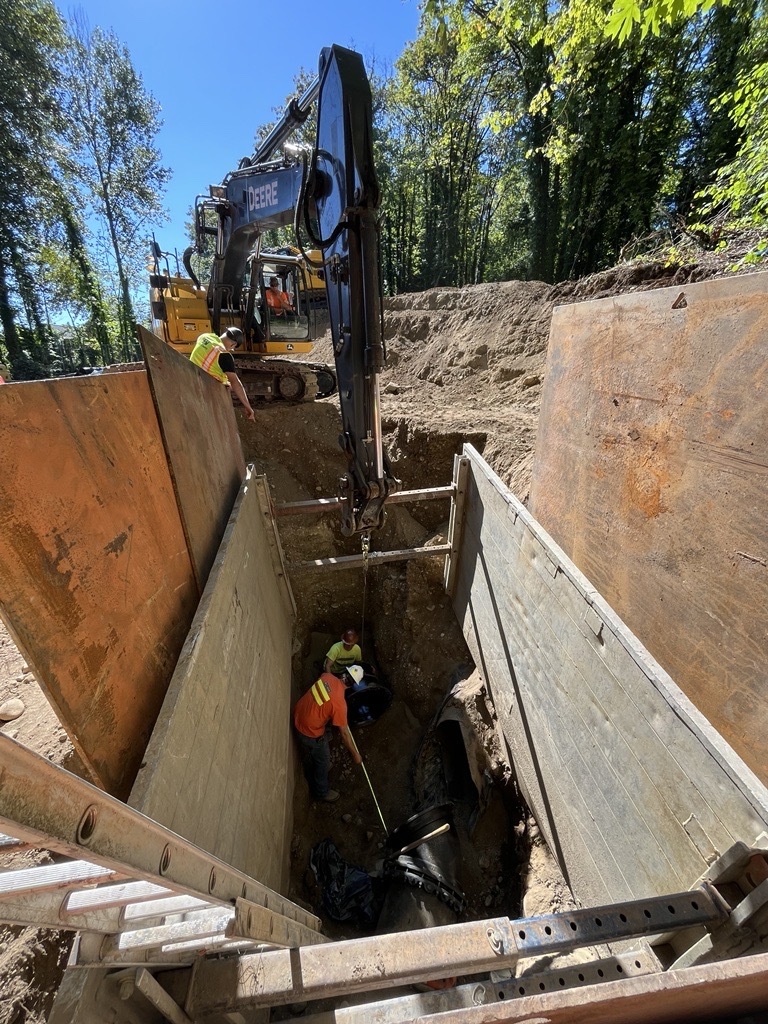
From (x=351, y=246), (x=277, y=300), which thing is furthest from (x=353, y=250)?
(x=277, y=300)

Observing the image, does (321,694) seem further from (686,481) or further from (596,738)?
(686,481)

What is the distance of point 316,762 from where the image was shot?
15.7 feet

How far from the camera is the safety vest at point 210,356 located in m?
4.54

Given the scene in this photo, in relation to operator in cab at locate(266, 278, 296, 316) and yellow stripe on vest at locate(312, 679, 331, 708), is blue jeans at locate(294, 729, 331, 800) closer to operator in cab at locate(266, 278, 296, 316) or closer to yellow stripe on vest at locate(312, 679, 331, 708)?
yellow stripe on vest at locate(312, 679, 331, 708)

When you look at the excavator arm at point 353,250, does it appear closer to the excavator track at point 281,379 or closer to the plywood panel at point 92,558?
the plywood panel at point 92,558

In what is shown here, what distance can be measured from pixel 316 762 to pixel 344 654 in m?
1.35

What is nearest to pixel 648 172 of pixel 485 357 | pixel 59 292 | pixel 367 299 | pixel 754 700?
pixel 485 357

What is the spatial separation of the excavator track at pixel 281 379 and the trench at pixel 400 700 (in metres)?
0.48

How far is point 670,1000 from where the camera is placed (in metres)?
1.17

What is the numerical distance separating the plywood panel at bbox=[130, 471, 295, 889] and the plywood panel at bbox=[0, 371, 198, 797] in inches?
6.9

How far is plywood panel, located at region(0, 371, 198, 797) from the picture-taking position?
4.61 feet

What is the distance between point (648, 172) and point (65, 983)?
2265 centimetres

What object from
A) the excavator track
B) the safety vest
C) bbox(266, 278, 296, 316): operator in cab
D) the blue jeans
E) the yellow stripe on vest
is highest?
bbox(266, 278, 296, 316): operator in cab

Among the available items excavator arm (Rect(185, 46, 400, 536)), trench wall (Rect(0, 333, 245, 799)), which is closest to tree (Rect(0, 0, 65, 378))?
excavator arm (Rect(185, 46, 400, 536))
